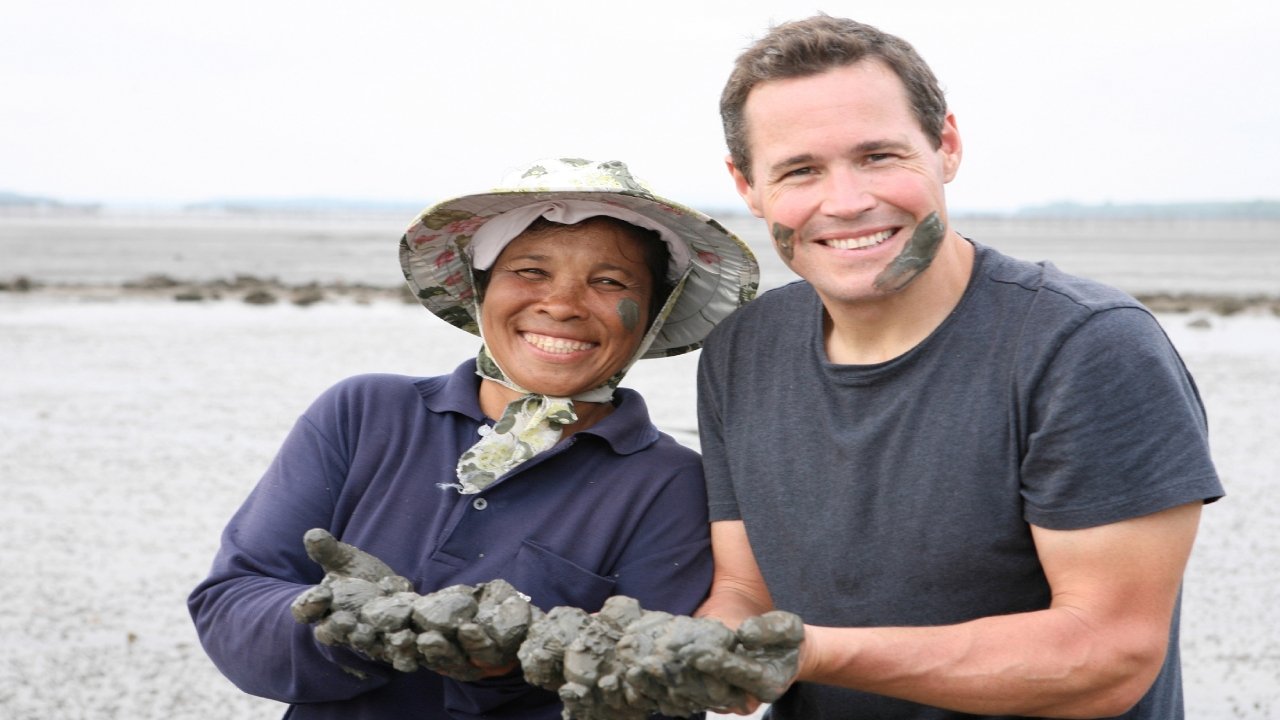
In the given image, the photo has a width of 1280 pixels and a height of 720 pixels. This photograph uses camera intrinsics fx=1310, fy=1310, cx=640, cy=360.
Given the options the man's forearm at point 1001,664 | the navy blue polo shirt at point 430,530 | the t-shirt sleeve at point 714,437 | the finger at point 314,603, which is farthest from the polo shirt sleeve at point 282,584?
the man's forearm at point 1001,664

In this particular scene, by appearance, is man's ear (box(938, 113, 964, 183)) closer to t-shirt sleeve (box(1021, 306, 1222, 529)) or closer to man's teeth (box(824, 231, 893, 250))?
man's teeth (box(824, 231, 893, 250))

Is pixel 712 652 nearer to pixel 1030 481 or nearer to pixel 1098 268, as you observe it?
pixel 1030 481

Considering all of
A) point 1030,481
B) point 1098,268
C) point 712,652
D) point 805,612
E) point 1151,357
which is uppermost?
point 1151,357

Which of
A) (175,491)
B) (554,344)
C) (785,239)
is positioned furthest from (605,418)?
(175,491)

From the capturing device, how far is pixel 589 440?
3178 mm

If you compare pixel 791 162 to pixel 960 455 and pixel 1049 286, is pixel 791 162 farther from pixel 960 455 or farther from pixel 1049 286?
pixel 960 455

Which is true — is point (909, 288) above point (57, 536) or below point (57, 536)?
above

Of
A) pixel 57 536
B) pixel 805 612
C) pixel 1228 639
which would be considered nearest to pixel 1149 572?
pixel 805 612

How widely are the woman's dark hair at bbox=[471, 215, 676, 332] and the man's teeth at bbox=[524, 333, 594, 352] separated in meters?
0.23

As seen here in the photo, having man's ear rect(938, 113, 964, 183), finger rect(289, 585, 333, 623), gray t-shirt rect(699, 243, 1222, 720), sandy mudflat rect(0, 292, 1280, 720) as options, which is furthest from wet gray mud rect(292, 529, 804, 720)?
sandy mudflat rect(0, 292, 1280, 720)

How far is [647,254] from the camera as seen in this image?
3254 millimetres

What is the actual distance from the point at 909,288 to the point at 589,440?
0.85 metres

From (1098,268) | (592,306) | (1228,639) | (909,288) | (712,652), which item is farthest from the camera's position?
(1098,268)

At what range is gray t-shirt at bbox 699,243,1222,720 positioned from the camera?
8.24ft
